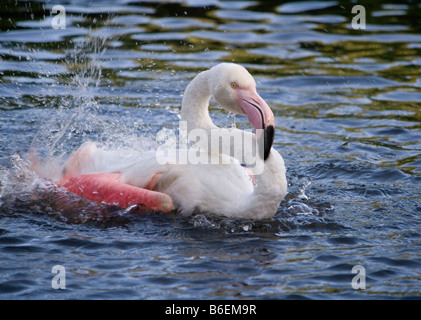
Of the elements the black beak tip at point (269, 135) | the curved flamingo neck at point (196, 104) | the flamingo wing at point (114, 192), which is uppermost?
the curved flamingo neck at point (196, 104)

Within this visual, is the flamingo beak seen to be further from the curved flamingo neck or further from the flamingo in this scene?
the curved flamingo neck

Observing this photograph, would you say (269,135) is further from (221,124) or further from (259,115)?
(221,124)

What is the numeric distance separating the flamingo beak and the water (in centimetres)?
91

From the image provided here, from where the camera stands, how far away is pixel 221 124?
940 centimetres

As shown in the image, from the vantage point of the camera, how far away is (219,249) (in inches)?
226

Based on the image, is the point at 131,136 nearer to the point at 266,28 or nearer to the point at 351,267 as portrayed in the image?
the point at 351,267

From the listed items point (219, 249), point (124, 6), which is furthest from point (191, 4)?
point (219, 249)

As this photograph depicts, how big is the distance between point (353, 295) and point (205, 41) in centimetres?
828

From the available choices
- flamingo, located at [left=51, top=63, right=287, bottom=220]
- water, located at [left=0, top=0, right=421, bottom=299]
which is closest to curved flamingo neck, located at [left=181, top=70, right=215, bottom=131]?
flamingo, located at [left=51, top=63, right=287, bottom=220]

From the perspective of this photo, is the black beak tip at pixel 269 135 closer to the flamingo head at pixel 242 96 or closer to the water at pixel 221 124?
the flamingo head at pixel 242 96

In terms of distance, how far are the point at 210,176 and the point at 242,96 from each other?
880mm

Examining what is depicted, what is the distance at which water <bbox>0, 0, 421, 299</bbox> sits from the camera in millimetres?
5305

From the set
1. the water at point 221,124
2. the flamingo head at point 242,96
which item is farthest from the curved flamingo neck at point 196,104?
the water at point 221,124

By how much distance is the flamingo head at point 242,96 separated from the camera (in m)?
5.82
